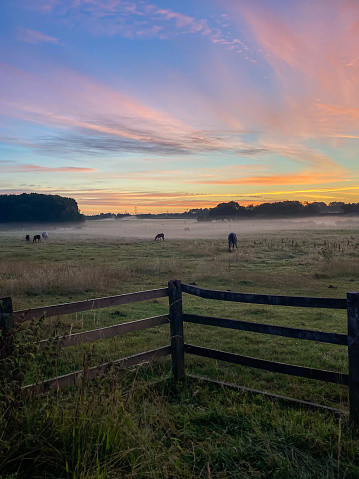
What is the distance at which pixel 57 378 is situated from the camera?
4867mm

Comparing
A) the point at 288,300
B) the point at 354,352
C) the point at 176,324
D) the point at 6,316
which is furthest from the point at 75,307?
the point at 354,352

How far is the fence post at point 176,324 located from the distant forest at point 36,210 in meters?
150

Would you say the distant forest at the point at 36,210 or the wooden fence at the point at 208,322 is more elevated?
the distant forest at the point at 36,210

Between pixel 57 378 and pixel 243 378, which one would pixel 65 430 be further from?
pixel 243 378

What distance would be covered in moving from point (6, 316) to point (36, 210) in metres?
154

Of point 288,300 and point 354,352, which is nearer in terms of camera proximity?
point 354,352

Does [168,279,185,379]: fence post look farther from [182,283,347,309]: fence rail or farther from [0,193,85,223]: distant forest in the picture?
[0,193,85,223]: distant forest

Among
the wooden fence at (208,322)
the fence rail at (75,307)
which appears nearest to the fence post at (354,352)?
the wooden fence at (208,322)

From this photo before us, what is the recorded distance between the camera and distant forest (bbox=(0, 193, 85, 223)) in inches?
5812

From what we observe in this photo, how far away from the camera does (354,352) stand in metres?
4.59

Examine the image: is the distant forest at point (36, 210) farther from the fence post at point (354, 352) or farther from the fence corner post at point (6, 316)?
the fence post at point (354, 352)

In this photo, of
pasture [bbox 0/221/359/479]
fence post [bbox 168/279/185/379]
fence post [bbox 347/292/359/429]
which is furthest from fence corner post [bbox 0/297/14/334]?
fence post [bbox 347/292/359/429]

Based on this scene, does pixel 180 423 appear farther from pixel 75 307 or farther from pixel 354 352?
pixel 354 352

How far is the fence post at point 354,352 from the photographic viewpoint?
14.8ft
